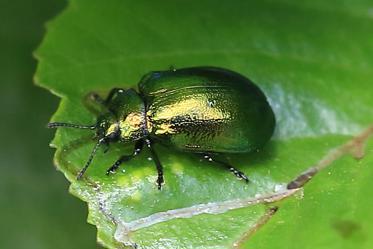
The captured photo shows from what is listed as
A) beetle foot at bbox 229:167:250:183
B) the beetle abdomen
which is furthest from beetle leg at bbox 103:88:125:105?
beetle foot at bbox 229:167:250:183

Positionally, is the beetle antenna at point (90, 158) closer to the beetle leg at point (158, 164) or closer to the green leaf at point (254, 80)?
the green leaf at point (254, 80)

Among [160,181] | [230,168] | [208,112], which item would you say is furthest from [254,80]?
[160,181]

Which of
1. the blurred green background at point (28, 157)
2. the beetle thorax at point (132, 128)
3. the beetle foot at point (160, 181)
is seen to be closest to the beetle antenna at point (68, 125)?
the beetle thorax at point (132, 128)

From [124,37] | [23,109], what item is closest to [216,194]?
[124,37]

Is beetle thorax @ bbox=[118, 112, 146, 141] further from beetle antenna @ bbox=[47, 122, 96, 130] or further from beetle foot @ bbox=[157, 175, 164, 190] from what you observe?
beetle foot @ bbox=[157, 175, 164, 190]

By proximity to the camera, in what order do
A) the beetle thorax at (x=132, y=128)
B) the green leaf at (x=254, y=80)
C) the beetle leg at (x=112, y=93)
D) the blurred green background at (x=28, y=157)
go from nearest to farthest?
the green leaf at (x=254, y=80) < the beetle thorax at (x=132, y=128) < the beetle leg at (x=112, y=93) < the blurred green background at (x=28, y=157)

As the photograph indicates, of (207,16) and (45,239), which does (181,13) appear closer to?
(207,16)

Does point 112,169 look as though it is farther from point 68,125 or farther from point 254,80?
point 254,80
